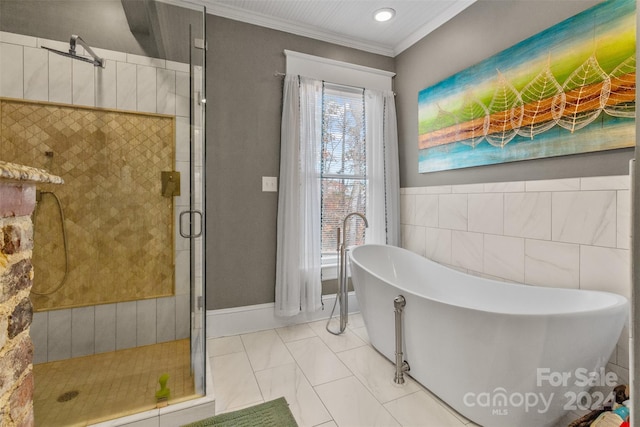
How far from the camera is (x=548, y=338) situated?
1.20 meters

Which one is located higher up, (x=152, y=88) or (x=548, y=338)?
(x=152, y=88)

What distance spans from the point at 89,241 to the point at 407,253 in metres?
2.35

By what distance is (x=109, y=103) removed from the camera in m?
2.07

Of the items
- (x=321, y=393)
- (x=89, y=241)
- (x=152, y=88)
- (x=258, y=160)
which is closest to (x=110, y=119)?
(x=152, y=88)

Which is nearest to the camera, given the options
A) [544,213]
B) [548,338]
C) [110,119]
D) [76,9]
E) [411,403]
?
[548,338]

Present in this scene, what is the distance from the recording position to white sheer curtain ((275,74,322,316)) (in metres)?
2.54

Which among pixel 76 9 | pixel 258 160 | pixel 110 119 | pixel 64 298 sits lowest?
pixel 64 298

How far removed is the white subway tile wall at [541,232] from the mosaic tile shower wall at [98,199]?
214cm

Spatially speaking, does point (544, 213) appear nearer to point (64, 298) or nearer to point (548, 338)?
point (548, 338)

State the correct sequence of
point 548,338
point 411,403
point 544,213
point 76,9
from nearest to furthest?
point 548,338
point 411,403
point 544,213
point 76,9

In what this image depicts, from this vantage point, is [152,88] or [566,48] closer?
[566,48]

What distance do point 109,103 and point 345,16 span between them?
192 cm

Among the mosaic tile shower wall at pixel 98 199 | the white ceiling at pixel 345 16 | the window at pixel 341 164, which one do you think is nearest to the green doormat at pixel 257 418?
the mosaic tile shower wall at pixel 98 199

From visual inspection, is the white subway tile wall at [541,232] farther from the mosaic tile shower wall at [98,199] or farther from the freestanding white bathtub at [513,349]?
the mosaic tile shower wall at [98,199]
